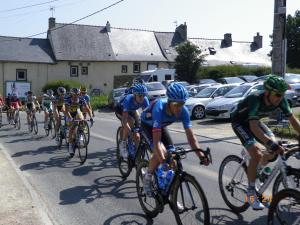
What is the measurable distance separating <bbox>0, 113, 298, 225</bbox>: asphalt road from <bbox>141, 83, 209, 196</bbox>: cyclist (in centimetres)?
86

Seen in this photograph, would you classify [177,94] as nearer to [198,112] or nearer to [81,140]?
[81,140]

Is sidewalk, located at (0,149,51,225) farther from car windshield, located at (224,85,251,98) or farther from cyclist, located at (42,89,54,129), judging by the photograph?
car windshield, located at (224,85,251,98)

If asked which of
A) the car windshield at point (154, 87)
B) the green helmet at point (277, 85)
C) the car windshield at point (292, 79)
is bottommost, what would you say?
the car windshield at point (154, 87)

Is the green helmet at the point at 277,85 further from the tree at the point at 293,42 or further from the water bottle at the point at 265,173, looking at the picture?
the tree at the point at 293,42

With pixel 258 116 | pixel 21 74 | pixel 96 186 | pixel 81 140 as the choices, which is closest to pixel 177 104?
pixel 258 116

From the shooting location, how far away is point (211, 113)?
68.5ft

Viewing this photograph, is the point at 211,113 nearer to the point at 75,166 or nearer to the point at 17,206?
the point at 75,166

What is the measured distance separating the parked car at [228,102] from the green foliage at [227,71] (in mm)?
25791

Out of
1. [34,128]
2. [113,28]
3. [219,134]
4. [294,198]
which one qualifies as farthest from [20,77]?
[294,198]

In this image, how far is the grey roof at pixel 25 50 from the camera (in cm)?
5119

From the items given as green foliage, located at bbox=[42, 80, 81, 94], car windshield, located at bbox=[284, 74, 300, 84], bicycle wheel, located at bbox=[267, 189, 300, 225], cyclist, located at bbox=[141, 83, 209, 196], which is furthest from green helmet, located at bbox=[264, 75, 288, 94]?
green foliage, located at bbox=[42, 80, 81, 94]

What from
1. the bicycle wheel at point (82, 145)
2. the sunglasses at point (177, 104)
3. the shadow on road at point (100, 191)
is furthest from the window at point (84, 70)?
the sunglasses at point (177, 104)

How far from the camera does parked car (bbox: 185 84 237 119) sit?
75.0 ft

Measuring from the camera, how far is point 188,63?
47750mm
